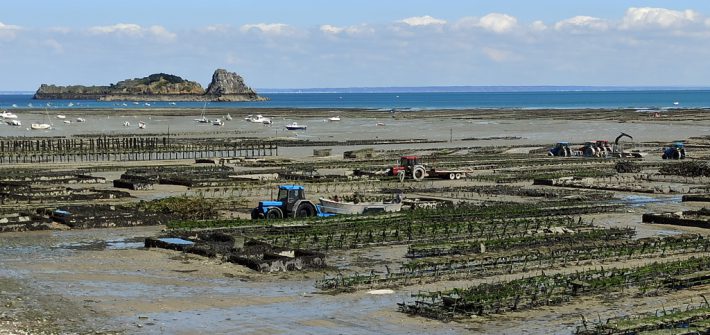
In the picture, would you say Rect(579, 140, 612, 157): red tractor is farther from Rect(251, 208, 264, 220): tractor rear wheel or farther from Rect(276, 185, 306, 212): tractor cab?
Rect(251, 208, 264, 220): tractor rear wheel

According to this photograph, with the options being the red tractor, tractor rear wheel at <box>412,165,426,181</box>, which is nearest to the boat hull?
tractor rear wheel at <box>412,165,426,181</box>

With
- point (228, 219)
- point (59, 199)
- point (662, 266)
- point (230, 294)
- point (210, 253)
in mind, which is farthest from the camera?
point (59, 199)

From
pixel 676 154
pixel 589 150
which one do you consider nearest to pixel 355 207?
pixel 676 154

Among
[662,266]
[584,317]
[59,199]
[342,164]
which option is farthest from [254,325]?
[342,164]

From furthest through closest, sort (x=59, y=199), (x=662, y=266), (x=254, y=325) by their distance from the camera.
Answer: (x=59, y=199)
(x=662, y=266)
(x=254, y=325)

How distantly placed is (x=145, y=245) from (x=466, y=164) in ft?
126

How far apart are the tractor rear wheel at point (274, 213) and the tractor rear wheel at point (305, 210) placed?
584mm

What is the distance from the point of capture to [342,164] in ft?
230

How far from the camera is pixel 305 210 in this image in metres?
39.7

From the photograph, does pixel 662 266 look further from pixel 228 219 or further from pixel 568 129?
pixel 568 129

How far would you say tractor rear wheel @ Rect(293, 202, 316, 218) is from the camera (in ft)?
129

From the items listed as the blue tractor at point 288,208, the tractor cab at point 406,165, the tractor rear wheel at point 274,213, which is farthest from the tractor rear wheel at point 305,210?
the tractor cab at point 406,165

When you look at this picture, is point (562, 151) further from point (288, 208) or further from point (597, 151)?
point (288, 208)

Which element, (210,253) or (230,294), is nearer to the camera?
(230,294)
